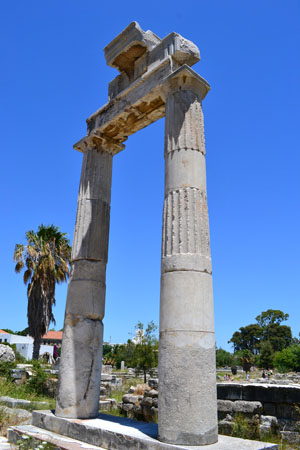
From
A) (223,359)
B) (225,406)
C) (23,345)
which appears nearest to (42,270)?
(225,406)

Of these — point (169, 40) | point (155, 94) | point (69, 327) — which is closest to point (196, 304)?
point (69, 327)

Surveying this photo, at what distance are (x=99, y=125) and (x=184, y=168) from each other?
353cm

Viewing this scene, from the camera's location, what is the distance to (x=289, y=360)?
52906 millimetres

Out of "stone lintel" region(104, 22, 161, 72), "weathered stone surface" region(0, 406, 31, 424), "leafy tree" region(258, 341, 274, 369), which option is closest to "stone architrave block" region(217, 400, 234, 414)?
"weathered stone surface" region(0, 406, 31, 424)

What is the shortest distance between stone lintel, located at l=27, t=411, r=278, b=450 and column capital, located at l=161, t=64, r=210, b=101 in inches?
237

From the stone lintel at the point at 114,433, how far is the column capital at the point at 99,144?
614cm

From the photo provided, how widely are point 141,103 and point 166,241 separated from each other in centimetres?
355

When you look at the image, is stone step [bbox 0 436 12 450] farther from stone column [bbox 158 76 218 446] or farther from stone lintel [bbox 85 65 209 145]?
stone lintel [bbox 85 65 209 145]

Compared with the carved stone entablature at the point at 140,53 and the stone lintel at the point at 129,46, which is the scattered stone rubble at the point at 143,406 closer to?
the carved stone entablature at the point at 140,53

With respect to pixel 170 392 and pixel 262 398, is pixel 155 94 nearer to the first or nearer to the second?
pixel 170 392

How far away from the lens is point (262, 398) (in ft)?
29.1

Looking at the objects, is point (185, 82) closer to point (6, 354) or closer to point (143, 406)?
point (143, 406)

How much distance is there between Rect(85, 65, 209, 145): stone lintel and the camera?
7324mm

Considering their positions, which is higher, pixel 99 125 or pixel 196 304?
pixel 99 125
